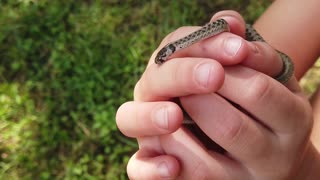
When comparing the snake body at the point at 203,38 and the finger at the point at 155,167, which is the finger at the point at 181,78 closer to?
the snake body at the point at 203,38

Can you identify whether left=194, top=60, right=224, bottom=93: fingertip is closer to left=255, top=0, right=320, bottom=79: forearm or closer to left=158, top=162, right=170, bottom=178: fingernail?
left=158, top=162, right=170, bottom=178: fingernail

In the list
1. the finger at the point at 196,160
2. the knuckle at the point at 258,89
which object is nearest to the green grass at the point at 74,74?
the finger at the point at 196,160

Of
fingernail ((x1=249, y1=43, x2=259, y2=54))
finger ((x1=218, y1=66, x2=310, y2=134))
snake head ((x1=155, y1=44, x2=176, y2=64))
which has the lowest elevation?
finger ((x1=218, y1=66, x2=310, y2=134))

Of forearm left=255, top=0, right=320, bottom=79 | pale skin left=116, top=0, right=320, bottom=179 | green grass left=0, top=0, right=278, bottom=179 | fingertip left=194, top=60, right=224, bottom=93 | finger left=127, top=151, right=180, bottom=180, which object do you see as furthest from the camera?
green grass left=0, top=0, right=278, bottom=179

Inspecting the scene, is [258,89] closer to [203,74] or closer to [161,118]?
[203,74]

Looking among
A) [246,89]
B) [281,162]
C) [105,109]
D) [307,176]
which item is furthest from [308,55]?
[105,109]

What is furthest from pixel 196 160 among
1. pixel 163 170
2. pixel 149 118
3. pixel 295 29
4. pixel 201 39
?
pixel 295 29

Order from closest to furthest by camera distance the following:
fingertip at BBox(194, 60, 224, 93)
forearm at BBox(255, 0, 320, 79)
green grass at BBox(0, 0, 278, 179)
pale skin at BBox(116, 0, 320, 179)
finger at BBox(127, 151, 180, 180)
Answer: fingertip at BBox(194, 60, 224, 93) < pale skin at BBox(116, 0, 320, 179) < finger at BBox(127, 151, 180, 180) < forearm at BBox(255, 0, 320, 79) < green grass at BBox(0, 0, 278, 179)

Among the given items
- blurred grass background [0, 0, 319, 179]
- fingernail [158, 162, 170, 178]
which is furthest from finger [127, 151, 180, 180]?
blurred grass background [0, 0, 319, 179]
